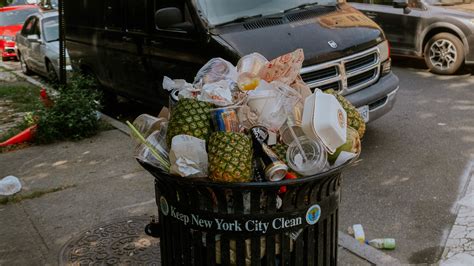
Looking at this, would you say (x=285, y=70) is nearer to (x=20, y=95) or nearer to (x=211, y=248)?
(x=211, y=248)

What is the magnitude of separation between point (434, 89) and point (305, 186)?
7352mm

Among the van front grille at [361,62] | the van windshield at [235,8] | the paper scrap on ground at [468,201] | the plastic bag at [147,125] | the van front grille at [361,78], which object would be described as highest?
the van windshield at [235,8]

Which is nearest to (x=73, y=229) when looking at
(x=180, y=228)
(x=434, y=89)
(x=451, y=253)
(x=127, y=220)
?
(x=127, y=220)

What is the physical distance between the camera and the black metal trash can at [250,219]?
231 cm

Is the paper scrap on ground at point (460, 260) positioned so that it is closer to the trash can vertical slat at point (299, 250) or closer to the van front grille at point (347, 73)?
the trash can vertical slat at point (299, 250)

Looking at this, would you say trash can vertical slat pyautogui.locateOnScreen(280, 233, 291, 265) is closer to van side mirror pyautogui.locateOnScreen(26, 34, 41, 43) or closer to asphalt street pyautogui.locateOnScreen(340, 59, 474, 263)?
asphalt street pyautogui.locateOnScreen(340, 59, 474, 263)

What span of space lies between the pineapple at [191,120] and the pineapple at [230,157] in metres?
0.11

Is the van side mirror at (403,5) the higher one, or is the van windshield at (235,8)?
the van windshield at (235,8)

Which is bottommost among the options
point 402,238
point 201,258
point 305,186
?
point 402,238

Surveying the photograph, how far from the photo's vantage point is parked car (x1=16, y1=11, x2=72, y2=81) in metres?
11.1

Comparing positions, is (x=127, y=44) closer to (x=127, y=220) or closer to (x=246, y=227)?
(x=127, y=220)

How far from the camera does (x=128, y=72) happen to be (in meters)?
7.38

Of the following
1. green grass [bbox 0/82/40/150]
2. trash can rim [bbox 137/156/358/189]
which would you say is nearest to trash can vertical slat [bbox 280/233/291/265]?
trash can rim [bbox 137/156/358/189]

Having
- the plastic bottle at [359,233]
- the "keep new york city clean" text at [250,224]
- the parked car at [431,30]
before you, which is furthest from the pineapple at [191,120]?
the parked car at [431,30]
